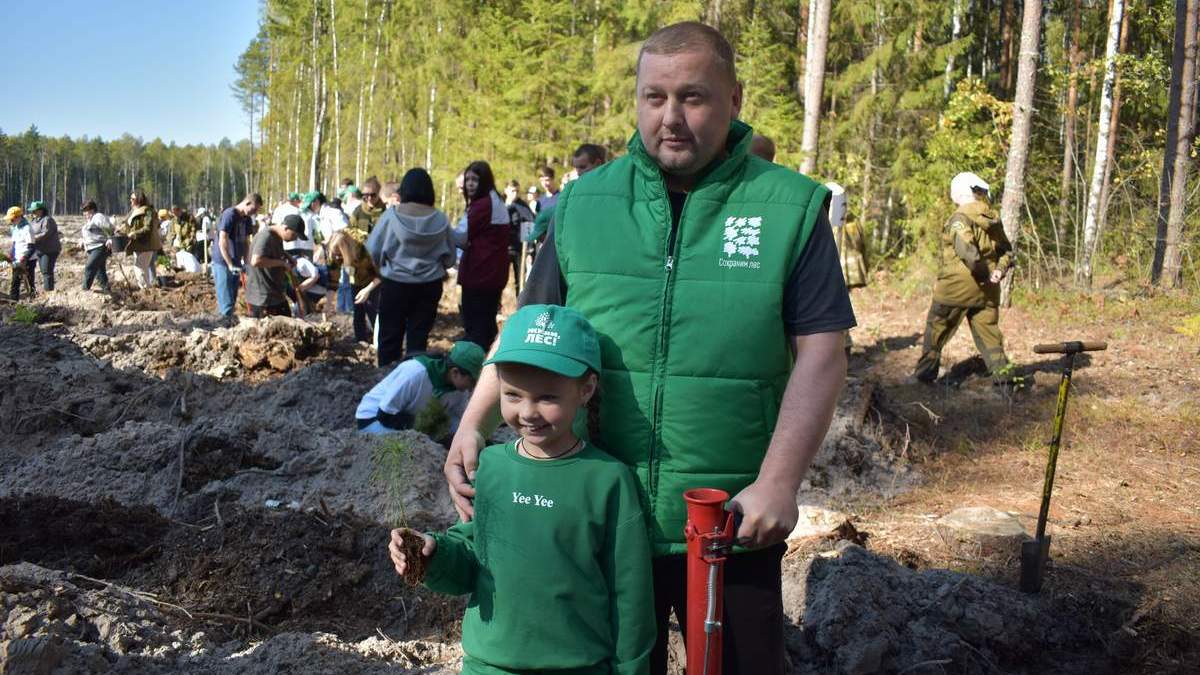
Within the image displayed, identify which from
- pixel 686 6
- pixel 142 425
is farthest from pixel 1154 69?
pixel 142 425

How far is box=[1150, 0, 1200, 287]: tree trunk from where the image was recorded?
47.6 ft

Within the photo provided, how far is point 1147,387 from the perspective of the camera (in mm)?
9477

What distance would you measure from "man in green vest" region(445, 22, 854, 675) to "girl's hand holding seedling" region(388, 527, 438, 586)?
1.56 ft

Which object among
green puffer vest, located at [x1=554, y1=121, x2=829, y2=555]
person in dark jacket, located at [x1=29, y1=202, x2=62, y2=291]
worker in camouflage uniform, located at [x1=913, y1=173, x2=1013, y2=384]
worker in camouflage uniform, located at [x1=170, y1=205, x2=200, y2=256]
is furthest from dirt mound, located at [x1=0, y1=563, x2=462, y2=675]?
worker in camouflage uniform, located at [x1=170, y1=205, x2=200, y2=256]

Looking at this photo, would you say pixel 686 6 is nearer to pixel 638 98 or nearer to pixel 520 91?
pixel 520 91

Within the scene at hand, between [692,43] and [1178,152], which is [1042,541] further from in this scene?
[1178,152]

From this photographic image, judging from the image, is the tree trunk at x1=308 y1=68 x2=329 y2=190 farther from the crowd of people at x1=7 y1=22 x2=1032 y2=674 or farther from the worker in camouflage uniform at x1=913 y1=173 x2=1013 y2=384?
the crowd of people at x1=7 y1=22 x2=1032 y2=674

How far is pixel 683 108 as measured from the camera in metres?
2.07

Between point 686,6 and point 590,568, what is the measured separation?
20.3 m

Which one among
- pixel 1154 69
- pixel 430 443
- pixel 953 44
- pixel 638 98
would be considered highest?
pixel 953 44

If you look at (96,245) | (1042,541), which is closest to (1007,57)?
(96,245)

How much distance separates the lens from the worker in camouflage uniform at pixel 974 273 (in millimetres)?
9109

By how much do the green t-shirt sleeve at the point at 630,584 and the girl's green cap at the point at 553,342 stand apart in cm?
29

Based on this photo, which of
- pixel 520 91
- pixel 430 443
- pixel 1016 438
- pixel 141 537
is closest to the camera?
pixel 141 537
